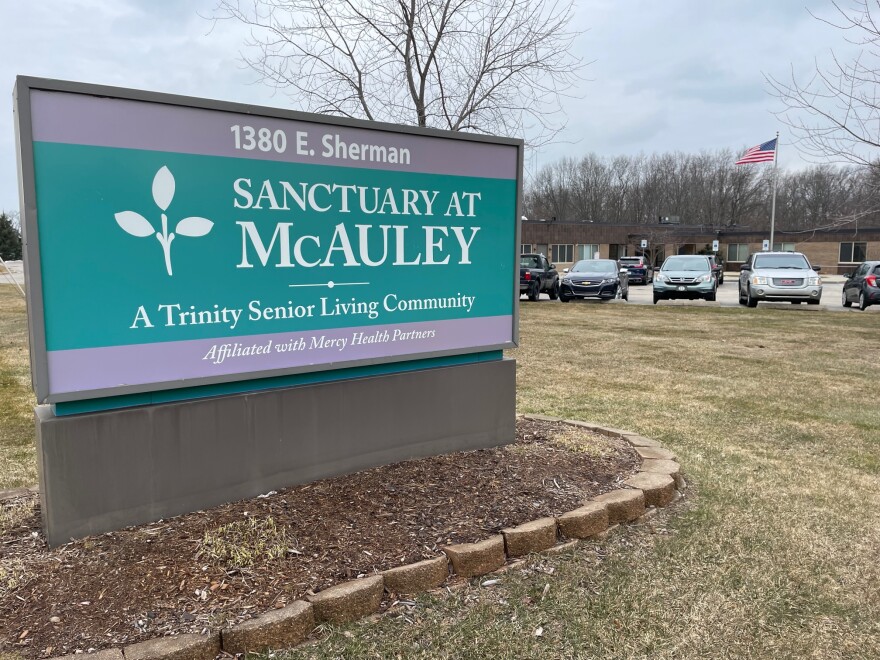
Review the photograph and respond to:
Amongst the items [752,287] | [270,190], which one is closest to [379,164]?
[270,190]

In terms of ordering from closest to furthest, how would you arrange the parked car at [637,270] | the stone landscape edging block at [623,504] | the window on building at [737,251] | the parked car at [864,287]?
the stone landscape edging block at [623,504]
the parked car at [864,287]
the parked car at [637,270]
the window on building at [737,251]

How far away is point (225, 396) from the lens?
347 centimetres

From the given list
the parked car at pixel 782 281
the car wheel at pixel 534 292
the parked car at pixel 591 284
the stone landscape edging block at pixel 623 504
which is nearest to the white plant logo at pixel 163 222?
the stone landscape edging block at pixel 623 504

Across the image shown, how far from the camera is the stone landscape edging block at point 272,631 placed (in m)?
2.52

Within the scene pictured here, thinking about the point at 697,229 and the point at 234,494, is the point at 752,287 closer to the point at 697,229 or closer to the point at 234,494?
the point at 234,494

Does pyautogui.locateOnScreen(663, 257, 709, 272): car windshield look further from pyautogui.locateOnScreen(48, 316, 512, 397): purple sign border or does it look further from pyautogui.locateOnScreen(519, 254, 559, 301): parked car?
pyautogui.locateOnScreen(48, 316, 512, 397): purple sign border

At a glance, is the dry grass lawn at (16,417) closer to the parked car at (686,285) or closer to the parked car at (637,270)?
the parked car at (686,285)

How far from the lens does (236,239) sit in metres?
3.41

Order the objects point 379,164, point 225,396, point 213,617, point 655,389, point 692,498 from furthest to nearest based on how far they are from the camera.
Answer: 1. point 655,389
2. point 692,498
3. point 379,164
4. point 225,396
5. point 213,617

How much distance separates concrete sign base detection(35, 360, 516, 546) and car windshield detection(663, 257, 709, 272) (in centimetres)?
1954

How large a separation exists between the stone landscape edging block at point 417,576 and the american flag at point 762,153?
26.3 metres

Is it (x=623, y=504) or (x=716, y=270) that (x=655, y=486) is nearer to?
(x=623, y=504)

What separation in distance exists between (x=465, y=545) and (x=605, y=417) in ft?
11.0

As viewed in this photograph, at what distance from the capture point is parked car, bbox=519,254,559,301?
22.1m
